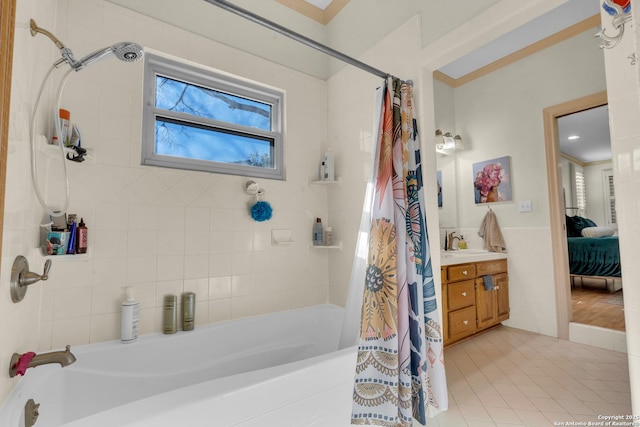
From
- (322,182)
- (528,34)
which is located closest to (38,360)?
(322,182)

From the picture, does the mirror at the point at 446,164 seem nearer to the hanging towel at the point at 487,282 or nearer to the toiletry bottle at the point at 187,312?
the hanging towel at the point at 487,282

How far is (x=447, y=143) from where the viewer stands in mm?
3516

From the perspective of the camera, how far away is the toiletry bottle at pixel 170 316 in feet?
5.73

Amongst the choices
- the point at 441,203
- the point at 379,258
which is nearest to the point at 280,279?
the point at 379,258

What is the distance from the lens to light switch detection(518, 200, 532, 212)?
3070 millimetres

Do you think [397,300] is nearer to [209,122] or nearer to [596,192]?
[209,122]

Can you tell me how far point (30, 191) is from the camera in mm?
1207

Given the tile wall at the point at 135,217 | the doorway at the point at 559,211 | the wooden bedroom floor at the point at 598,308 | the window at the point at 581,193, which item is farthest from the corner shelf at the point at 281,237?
the window at the point at 581,193

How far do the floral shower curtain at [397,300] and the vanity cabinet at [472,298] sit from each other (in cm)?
109

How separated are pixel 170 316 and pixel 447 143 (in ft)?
11.0

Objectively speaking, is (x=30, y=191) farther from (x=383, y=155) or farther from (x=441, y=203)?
(x=441, y=203)

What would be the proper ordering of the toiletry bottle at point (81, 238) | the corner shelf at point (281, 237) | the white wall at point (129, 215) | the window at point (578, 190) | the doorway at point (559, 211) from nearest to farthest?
the white wall at point (129, 215) → the toiletry bottle at point (81, 238) → the corner shelf at point (281, 237) → the doorway at point (559, 211) → the window at point (578, 190)

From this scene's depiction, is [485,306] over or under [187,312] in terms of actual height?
under

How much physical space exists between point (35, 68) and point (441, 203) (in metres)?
3.59
